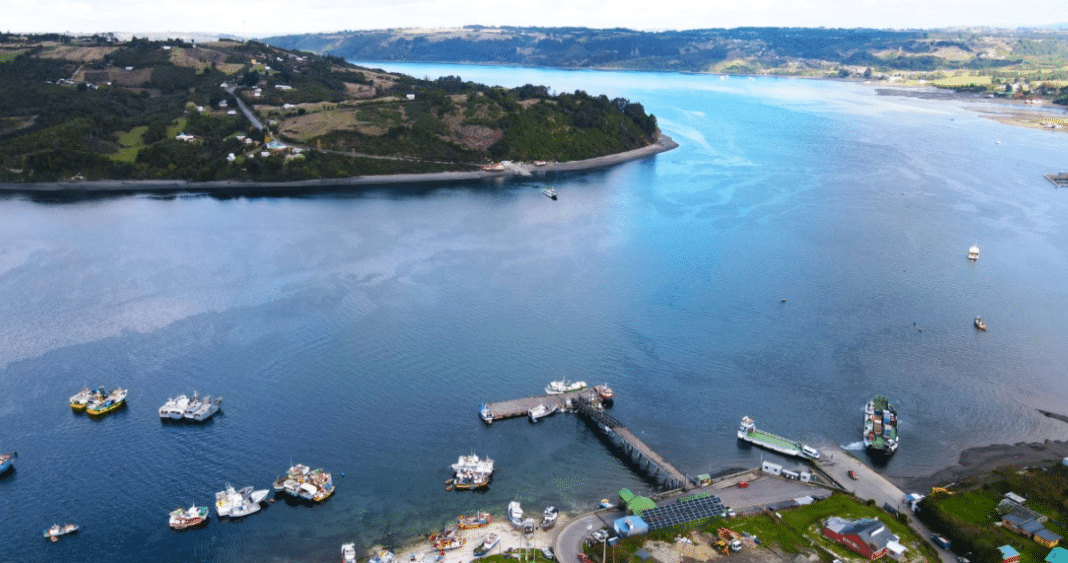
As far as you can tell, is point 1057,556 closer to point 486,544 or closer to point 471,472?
point 486,544

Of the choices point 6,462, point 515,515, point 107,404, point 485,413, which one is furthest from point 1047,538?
point 6,462

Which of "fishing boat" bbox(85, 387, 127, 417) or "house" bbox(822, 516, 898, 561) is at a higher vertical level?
"house" bbox(822, 516, 898, 561)

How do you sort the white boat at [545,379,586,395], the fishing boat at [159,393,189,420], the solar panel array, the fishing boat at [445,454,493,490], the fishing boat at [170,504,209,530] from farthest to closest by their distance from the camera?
the white boat at [545,379,586,395], the fishing boat at [159,393,189,420], the fishing boat at [445,454,493,490], the fishing boat at [170,504,209,530], the solar panel array

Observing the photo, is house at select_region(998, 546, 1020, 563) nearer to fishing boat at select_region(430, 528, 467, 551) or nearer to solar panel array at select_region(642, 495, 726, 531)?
solar panel array at select_region(642, 495, 726, 531)

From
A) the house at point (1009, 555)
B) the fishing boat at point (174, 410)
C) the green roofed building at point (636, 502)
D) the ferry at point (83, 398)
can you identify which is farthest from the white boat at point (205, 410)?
the house at point (1009, 555)

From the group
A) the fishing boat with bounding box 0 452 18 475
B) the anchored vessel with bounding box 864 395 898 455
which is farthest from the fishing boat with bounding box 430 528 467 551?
the fishing boat with bounding box 0 452 18 475
